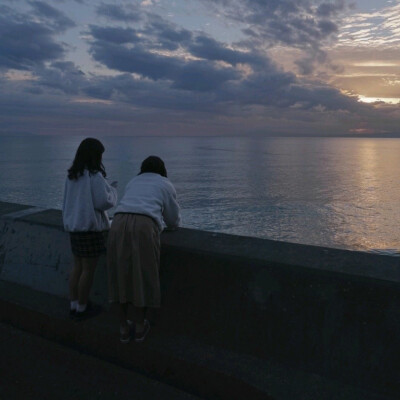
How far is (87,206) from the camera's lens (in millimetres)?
3438

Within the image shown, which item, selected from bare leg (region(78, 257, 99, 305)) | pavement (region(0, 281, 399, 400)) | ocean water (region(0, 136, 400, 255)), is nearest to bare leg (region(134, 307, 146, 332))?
pavement (region(0, 281, 399, 400))

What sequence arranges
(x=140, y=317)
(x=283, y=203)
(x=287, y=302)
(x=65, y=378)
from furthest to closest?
(x=283, y=203)
(x=140, y=317)
(x=65, y=378)
(x=287, y=302)

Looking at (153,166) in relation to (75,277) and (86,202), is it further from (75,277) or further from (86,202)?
(75,277)

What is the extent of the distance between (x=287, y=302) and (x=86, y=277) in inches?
67.7

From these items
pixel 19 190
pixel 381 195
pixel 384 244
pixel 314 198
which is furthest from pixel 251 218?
pixel 19 190

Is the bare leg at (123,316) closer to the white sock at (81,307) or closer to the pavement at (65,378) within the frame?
the pavement at (65,378)

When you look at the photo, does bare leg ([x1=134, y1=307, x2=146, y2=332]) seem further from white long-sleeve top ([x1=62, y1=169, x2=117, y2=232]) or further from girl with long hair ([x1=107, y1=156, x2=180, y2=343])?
white long-sleeve top ([x1=62, y1=169, x2=117, y2=232])

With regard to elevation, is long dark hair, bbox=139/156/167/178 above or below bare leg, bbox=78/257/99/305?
above

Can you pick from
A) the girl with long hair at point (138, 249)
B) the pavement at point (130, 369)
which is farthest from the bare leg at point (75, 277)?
the girl with long hair at point (138, 249)

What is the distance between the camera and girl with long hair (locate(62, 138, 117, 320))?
345cm

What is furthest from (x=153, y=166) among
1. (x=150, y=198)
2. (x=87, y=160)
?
(x=87, y=160)

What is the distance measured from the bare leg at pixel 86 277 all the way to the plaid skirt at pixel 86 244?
0.05 m

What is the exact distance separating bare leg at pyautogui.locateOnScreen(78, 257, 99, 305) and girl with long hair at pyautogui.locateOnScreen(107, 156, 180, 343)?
1.38 feet

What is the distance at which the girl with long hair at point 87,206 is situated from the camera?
3.45 metres
